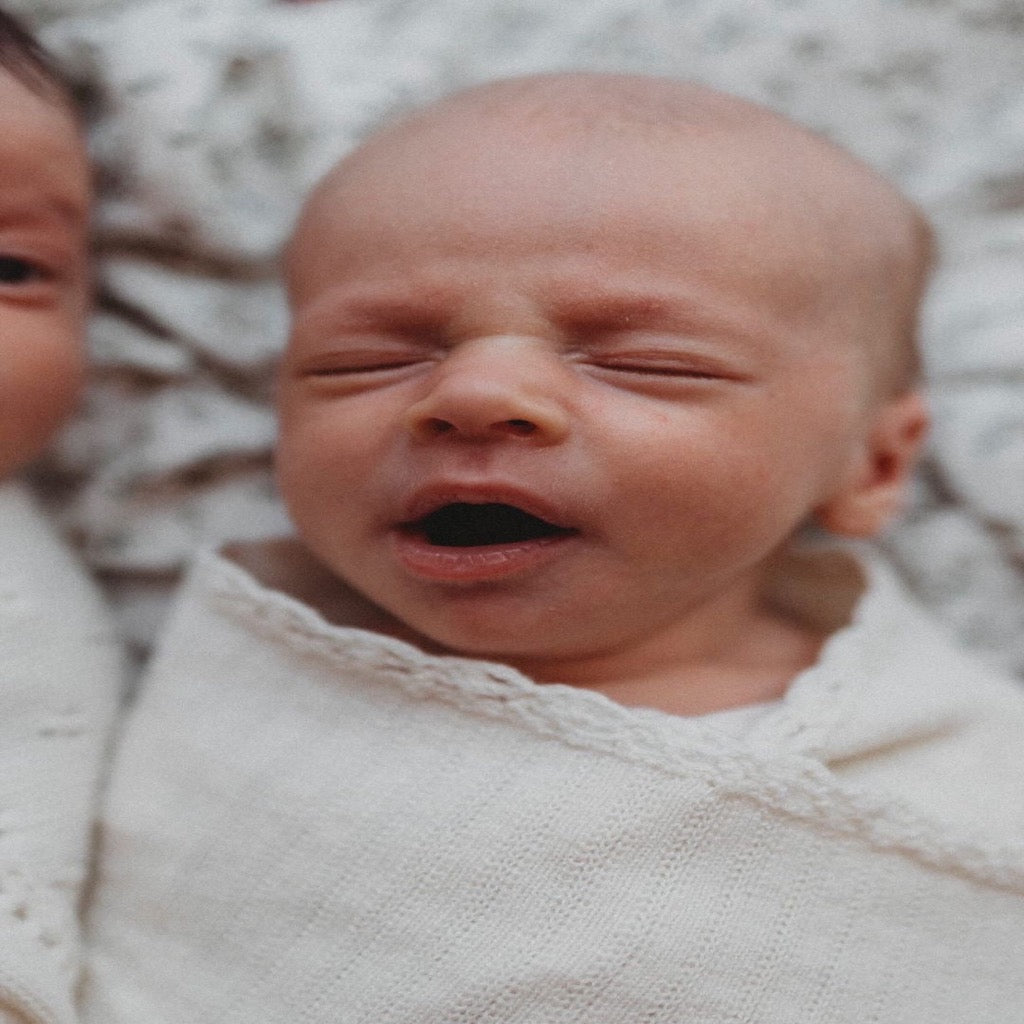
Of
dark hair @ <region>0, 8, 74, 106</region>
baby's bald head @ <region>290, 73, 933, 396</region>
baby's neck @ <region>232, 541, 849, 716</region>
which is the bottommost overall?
baby's neck @ <region>232, 541, 849, 716</region>

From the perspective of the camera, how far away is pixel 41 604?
45.4 inches

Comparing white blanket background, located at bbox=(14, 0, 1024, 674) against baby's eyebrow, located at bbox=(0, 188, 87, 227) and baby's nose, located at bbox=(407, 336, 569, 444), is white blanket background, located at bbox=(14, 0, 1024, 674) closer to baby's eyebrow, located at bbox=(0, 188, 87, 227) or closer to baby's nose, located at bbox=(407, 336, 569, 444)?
baby's eyebrow, located at bbox=(0, 188, 87, 227)

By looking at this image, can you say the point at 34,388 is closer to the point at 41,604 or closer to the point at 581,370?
the point at 41,604

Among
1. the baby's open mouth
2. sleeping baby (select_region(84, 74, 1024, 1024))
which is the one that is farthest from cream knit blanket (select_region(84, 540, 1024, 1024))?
the baby's open mouth

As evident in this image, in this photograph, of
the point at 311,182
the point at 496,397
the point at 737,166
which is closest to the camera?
the point at 496,397

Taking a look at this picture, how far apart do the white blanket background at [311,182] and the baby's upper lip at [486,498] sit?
461 mm

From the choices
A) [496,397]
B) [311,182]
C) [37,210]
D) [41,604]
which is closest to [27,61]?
[37,210]

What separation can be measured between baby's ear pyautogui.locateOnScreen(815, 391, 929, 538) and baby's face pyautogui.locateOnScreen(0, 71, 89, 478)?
0.78 m

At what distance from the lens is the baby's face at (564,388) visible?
3.17 ft

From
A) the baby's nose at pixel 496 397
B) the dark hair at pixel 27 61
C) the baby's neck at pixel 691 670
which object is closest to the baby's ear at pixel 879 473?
the baby's neck at pixel 691 670

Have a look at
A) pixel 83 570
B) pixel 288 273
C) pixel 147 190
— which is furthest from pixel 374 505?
pixel 147 190

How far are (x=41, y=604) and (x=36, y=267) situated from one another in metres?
0.34

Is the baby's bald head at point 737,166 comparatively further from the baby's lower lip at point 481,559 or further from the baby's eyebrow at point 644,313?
the baby's lower lip at point 481,559

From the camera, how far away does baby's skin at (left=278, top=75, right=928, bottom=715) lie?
38.3 inches
